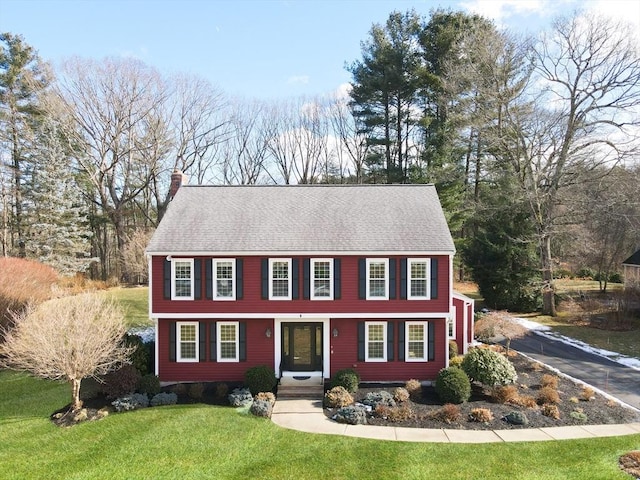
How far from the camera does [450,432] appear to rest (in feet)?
45.1

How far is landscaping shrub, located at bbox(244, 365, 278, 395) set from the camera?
656 inches

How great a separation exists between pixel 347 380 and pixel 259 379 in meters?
3.40

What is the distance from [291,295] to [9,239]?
33.8 m

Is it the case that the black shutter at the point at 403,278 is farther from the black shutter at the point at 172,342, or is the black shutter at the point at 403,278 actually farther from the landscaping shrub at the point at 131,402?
the landscaping shrub at the point at 131,402

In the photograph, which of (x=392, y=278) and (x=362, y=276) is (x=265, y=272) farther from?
(x=392, y=278)

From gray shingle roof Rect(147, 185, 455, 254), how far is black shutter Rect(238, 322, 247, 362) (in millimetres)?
3214

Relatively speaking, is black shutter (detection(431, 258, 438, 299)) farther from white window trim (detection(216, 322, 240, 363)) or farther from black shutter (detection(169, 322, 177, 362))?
black shutter (detection(169, 322, 177, 362))

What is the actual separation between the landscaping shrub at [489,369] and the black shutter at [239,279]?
31.3 ft

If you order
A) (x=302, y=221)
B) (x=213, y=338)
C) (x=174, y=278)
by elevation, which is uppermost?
(x=302, y=221)

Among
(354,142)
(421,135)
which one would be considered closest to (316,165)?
(354,142)

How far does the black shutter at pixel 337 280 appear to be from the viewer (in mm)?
17672

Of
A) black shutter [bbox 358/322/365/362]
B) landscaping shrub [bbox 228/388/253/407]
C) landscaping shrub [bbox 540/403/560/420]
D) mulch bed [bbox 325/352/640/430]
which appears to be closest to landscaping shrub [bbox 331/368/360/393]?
mulch bed [bbox 325/352/640/430]

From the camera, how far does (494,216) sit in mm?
33156

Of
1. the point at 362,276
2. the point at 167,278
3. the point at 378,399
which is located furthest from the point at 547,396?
the point at 167,278
